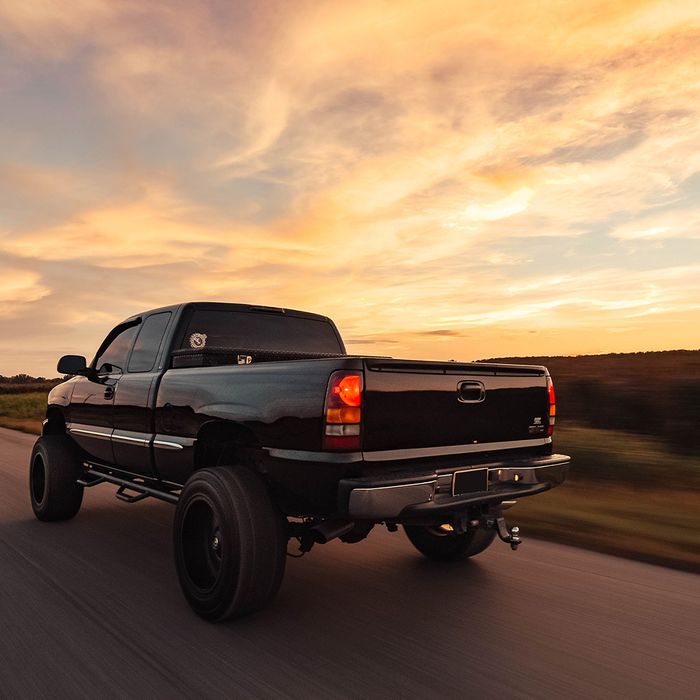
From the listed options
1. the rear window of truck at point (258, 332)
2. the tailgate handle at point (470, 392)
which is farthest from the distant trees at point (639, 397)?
the tailgate handle at point (470, 392)

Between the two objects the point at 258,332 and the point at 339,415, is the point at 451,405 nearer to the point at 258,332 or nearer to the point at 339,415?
the point at 339,415

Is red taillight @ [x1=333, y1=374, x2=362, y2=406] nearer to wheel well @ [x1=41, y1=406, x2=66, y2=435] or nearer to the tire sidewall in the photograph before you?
the tire sidewall

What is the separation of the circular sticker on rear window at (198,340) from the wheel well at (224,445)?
937 mm

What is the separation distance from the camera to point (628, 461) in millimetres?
8766

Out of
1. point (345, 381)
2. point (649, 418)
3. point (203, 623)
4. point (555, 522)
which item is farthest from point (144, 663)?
point (649, 418)

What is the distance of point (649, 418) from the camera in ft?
34.3

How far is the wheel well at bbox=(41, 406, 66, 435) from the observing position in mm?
7275

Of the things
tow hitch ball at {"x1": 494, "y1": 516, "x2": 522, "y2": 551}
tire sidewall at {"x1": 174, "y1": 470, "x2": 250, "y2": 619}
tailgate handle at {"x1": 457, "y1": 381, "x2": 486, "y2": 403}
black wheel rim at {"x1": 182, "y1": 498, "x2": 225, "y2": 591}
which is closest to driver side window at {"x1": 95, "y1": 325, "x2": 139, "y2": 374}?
black wheel rim at {"x1": 182, "y1": 498, "x2": 225, "y2": 591}

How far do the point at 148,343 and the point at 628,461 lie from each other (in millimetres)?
6011

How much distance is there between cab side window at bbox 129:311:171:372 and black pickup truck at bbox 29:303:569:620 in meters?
0.02

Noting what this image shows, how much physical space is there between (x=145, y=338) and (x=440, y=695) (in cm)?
380

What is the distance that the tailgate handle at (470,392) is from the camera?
4.26m

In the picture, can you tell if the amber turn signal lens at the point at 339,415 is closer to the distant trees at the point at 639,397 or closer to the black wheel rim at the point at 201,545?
the black wheel rim at the point at 201,545

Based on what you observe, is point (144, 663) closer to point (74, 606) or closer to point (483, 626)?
point (74, 606)
